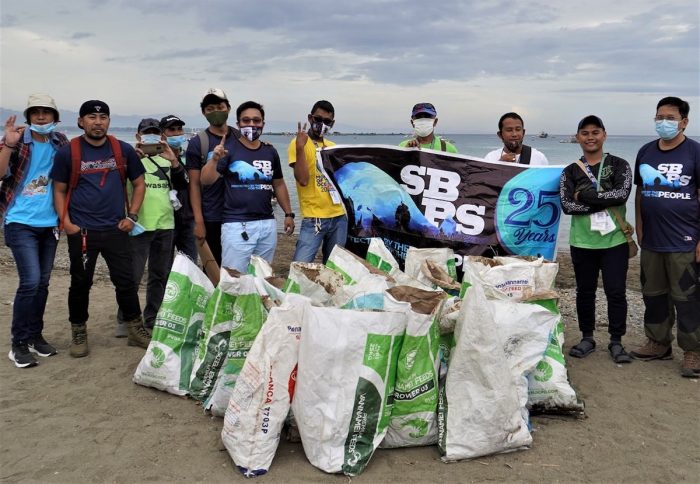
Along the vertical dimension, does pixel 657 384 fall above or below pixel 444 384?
below

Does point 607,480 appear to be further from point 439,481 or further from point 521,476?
point 439,481

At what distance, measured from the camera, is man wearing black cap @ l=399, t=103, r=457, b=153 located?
16.3 feet

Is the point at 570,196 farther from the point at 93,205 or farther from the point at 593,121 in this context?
the point at 93,205

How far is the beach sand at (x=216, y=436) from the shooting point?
3.02m

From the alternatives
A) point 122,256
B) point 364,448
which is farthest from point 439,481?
point 122,256

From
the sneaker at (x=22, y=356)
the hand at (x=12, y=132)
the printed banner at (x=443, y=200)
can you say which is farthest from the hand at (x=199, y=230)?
the sneaker at (x=22, y=356)

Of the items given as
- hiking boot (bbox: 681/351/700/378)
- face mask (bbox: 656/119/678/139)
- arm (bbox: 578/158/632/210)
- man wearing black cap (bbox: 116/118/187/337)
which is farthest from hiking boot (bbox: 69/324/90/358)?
face mask (bbox: 656/119/678/139)

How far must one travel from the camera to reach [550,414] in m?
3.71

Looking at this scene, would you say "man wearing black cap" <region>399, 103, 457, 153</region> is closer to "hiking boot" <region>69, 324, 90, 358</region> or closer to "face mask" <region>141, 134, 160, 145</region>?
"face mask" <region>141, 134, 160, 145</region>

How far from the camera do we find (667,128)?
14.7ft

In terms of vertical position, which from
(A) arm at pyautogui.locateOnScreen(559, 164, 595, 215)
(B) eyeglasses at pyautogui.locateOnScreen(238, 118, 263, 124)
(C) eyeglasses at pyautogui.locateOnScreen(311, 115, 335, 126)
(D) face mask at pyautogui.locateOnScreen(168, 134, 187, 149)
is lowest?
(A) arm at pyautogui.locateOnScreen(559, 164, 595, 215)

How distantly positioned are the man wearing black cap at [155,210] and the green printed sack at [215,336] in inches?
57.2

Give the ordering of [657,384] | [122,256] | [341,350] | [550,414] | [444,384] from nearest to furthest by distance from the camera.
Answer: [341,350] → [444,384] → [550,414] → [657,384] → [122,256]

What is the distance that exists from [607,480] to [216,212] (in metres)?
3.48
